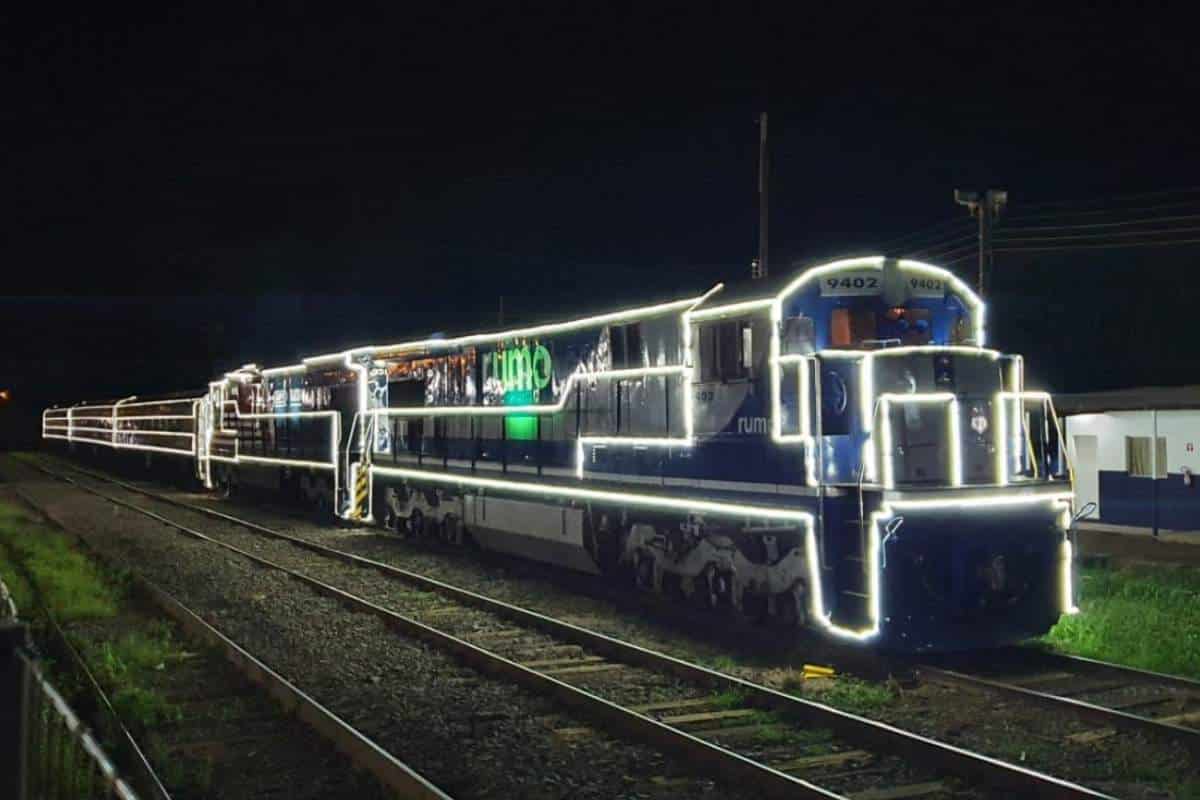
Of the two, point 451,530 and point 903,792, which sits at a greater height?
point 451,530

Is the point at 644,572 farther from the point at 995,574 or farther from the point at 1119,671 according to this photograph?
the point at 1119,671

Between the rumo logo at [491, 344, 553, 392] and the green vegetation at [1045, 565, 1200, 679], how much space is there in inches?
283

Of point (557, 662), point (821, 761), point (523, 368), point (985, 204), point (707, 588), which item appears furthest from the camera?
point (985, 204)

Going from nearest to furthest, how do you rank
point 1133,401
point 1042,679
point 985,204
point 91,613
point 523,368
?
1. point 1042,679
2. point 91,613
3. point 523,368
4. point 985,204
5. point 1133,401

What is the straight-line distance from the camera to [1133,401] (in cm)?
1936

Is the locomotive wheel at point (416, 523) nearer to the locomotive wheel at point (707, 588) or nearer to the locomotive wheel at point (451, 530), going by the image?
the locomotive wheel at point (451, 530)

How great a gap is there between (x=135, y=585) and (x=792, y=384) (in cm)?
949

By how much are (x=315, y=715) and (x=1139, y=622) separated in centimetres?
780

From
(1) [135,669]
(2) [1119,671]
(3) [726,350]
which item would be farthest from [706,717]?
(1) [135,669]

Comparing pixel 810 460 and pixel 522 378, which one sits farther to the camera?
pixel 522 378

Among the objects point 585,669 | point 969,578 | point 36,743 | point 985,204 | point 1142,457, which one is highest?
point 985,204

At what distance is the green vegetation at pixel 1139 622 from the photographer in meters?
9.78

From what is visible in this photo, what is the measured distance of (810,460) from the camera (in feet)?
32.1

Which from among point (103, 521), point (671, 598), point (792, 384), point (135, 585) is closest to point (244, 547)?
point (135, 585)
